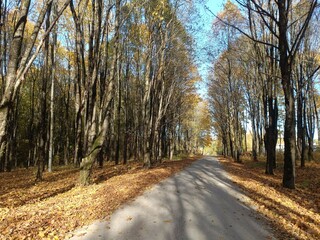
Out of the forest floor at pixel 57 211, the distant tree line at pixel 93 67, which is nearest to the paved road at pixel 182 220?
the forest floor at pixel 57 211

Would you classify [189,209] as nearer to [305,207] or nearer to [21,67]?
[305,207]

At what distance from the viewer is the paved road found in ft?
16.8

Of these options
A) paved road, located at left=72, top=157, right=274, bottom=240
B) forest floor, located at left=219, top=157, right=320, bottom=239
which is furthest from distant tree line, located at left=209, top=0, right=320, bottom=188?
paved road, located at left=72, top=157, right=274, bottom=240

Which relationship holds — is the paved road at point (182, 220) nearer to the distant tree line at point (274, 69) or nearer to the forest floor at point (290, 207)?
the forest floor at point (290, 207)

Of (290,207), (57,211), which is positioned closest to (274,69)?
(290,207)

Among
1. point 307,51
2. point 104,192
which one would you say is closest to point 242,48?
point 307,51

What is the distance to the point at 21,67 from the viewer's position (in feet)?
19.3

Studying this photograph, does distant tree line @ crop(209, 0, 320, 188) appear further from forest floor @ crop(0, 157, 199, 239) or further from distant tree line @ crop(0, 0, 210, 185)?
forest floor @ crop(0, 157, 199, 239)

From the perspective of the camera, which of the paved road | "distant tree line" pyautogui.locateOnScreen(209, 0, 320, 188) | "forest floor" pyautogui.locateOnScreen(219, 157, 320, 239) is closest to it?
the paved road

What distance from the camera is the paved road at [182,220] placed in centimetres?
512

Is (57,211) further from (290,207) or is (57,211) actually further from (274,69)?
(274,69)

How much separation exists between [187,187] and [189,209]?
9.46 ft

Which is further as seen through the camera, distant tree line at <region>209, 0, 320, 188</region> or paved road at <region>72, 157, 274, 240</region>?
distant tree line at <region>209, 0, 320, 188</region>

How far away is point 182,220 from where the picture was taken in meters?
5.95
